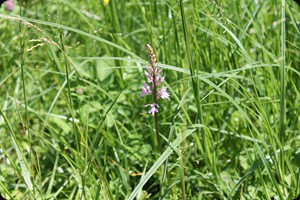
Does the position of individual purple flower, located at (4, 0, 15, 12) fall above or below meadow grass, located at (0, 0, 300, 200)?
above

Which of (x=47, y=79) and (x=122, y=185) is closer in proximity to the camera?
(x=122, y=185)

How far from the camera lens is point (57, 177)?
2277mm

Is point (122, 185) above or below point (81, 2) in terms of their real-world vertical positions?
below

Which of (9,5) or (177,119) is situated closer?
(177,119)

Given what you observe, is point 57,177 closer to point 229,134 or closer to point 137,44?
point 229,134

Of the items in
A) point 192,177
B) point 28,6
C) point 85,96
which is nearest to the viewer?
point 192,177

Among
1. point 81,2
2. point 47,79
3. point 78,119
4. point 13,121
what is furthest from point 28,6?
point 78,119

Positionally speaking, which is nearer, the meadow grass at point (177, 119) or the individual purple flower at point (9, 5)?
the meadow grass at point (177, 119)

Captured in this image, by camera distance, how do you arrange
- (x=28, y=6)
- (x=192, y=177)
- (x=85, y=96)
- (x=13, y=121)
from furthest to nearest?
(x=28, y=6) → (x=13, y=121) → (x=85, y=96) → (x=192, y=177)

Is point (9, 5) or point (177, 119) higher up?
point (9, 5)

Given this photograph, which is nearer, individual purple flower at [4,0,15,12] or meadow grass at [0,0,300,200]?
meadow grass at [0,0,300,200]

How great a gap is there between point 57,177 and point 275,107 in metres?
0.96

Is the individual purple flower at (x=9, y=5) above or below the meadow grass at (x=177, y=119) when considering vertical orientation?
above

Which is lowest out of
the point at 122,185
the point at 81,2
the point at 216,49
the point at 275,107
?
the point at 122,185
